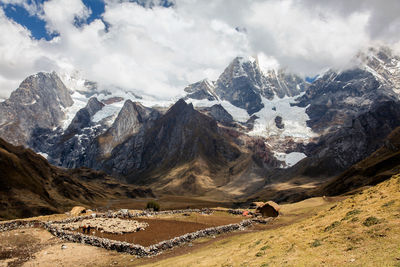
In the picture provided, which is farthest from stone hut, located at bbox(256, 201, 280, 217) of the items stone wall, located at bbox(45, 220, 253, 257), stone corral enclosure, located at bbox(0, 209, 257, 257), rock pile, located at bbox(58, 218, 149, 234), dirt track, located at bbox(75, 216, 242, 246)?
rock pile, located at bbox(58, 218, 149, 234)

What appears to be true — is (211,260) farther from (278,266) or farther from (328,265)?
(328,265)

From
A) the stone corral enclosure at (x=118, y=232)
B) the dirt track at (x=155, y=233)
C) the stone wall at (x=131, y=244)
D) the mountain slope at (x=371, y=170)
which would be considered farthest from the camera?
the mountain slope at (x=371, y=170)

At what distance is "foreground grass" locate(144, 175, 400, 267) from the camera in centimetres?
1983

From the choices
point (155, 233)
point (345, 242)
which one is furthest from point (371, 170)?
point (345, 242)

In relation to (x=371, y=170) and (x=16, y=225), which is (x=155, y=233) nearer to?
(x=16, y=225)

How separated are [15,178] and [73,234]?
309 feet

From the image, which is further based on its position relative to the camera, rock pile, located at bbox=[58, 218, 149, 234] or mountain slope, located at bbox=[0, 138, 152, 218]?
mountain slope, located at bbox=[0, 138, 152, 218]

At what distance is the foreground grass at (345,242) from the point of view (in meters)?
19.8

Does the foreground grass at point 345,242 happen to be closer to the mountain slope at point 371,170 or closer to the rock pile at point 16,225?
the rock pile at point 16,225

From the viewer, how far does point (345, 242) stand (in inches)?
921

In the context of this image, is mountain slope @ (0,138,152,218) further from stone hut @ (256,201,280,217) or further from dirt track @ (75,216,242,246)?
stone hut @ (256,201,280,217)

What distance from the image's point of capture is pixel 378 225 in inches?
944

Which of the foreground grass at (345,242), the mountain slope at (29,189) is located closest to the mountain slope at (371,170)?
the foreground grass at (345,242)

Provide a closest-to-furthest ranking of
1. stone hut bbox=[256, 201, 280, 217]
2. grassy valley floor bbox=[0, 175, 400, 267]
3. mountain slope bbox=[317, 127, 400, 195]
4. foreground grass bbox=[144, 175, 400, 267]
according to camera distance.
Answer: foreground grass bbox=[144, 175, 400, 267]
grassy valley floor bbox=[0, 175, 400, 267]
stone hut bbox=[256, 201, 280, 217]
mountain slope bbox=[317, 127, 400, 195]
